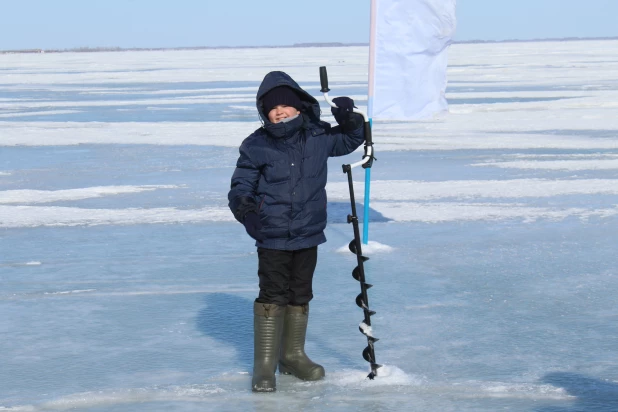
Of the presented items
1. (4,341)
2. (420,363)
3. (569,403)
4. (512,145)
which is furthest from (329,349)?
(512,145)

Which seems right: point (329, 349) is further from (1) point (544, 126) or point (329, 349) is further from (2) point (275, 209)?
(1) point (544, 126)

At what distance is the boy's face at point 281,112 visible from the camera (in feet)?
12.8

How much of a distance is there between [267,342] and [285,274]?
288 millimetres

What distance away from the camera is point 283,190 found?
390 centimetres

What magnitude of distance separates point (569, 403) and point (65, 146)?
1153cm

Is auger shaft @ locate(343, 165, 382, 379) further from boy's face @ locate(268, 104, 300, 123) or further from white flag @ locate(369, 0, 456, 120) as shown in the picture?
white flag @ locate(369, 0, 456, 120)

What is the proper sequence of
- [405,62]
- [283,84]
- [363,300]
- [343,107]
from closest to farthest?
[283,84] < [343,107] < [363,300] < [405,62]

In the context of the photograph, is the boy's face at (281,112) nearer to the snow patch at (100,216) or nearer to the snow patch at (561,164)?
the snow patch at (100,216)

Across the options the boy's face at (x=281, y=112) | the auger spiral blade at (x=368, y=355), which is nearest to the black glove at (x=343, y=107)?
the boy's face at (x=281, y=112)

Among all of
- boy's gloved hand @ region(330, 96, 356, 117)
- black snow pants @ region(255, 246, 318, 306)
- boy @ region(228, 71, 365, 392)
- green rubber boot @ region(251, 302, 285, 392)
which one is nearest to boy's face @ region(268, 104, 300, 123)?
boy @ region(228, 71, 365, 392)

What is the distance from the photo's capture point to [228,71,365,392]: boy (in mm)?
3898

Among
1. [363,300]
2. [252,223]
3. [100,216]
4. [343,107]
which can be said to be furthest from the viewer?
[100,216]

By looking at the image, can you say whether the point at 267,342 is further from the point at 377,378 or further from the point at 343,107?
the point at 343,107

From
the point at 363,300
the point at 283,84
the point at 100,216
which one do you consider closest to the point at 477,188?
the point at 100,216
